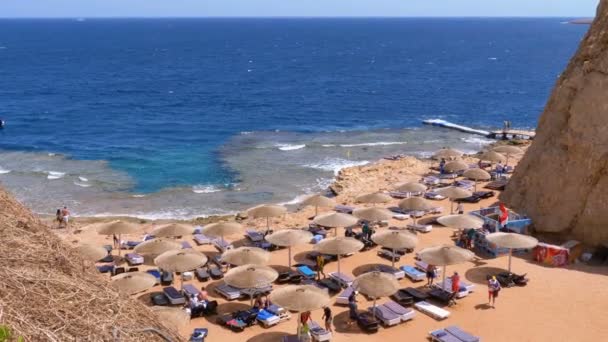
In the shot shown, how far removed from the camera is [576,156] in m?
22.4

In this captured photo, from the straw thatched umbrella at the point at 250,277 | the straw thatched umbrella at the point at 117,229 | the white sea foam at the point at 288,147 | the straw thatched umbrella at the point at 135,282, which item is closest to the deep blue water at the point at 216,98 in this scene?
the white sea foam at the point at 288,147

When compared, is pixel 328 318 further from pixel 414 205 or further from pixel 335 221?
Result: pixel 414 205

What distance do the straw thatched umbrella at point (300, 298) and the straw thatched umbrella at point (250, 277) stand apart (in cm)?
101

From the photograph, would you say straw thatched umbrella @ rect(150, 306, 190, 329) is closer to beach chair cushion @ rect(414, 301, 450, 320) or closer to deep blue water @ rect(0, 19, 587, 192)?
beach chair cushion @ rect(414, 301, 450, 320)

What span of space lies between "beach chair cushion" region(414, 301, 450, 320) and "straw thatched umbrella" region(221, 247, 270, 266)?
5088 millimetres

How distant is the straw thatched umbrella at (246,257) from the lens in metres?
18.6

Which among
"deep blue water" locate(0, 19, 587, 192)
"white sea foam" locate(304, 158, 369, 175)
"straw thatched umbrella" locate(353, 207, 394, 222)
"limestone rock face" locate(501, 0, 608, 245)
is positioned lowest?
"white sea foam" locate(304, 158, 369, 175)

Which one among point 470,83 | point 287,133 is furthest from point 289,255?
point 470,83

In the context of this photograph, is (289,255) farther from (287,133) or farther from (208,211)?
(287,133)

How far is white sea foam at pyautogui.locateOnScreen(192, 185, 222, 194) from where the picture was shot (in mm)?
35713

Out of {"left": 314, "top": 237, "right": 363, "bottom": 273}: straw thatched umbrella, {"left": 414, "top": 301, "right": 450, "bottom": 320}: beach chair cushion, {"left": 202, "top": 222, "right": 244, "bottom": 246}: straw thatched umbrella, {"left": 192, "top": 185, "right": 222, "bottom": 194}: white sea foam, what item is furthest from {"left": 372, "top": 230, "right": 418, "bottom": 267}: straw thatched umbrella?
{"left": 192, "top": 185, "right": 222, "bottom": 194}: white sea foam

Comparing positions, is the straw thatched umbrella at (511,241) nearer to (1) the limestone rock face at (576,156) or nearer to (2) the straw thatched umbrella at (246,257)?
(1) the limestone rock face at (576,156)

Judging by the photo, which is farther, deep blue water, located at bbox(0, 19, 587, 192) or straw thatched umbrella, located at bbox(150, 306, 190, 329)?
deep blue water, located at bbox(0, 19, 587, 192)

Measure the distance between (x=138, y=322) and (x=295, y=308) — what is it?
8.29 meters
